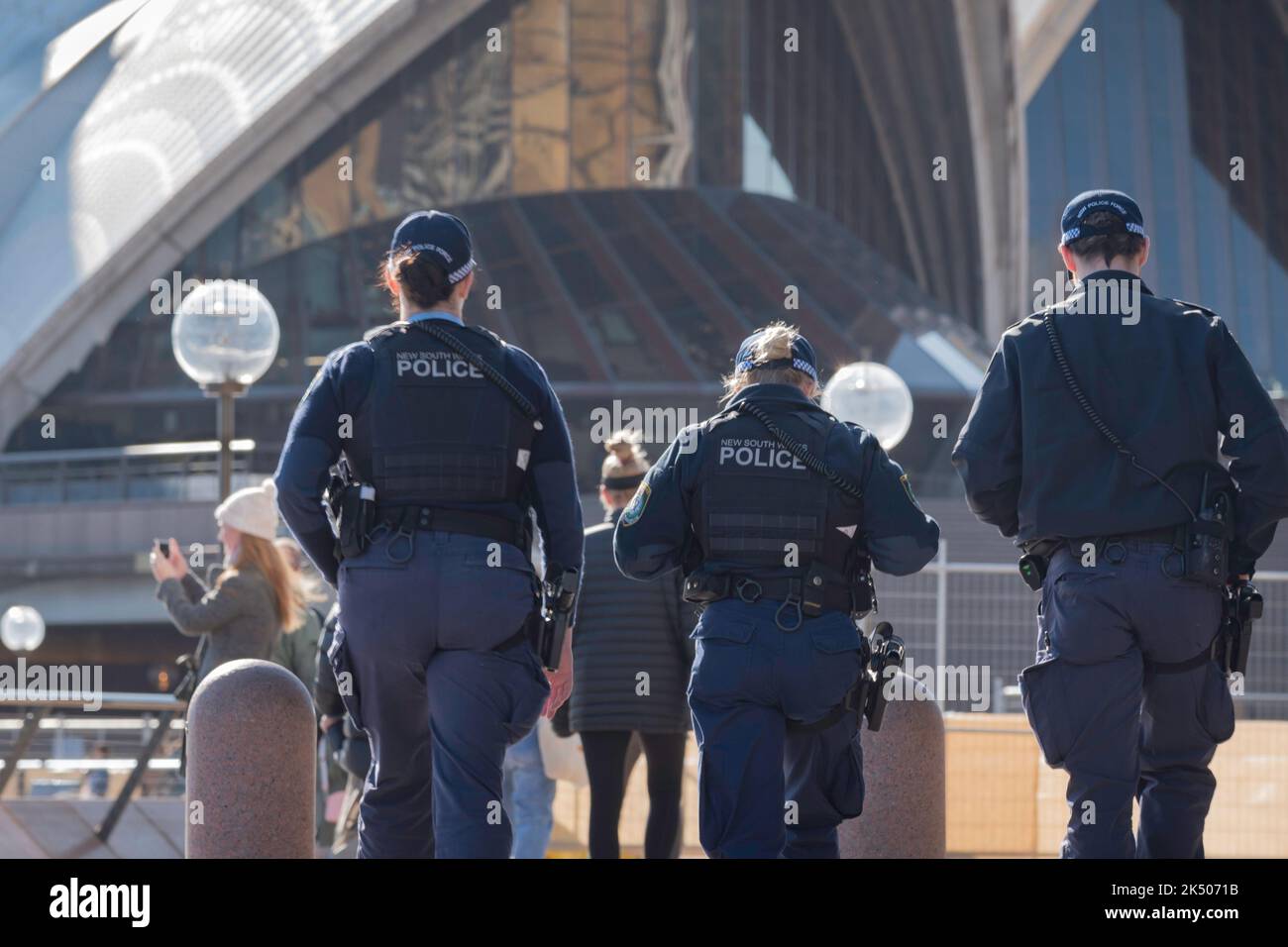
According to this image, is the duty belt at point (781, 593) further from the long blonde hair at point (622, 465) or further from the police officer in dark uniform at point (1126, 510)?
the long blonde hair at point (622, 465)

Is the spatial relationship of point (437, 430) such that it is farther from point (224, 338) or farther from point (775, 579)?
point (224, 338)

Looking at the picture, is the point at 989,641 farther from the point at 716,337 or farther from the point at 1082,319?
the point at 716,337

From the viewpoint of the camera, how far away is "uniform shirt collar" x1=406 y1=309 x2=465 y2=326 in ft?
15.8

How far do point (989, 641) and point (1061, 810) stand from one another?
3240mm

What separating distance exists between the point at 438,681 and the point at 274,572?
261 cm

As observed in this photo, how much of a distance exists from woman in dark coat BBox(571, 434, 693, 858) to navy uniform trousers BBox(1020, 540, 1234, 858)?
1.84m

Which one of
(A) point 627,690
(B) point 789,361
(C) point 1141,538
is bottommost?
(A) point 627,690

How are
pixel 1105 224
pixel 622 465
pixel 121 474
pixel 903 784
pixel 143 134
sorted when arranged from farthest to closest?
pixel 143 134 < pixel 121 474 < pixel 622 465 < pixel 903 784 < pixel 1105 224

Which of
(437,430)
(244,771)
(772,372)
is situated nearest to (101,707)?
(244,771)

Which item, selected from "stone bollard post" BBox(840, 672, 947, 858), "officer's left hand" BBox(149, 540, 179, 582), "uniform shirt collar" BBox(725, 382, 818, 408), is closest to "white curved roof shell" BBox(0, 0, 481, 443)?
"officer's left hand" BBox(149, 540, 179, 582)

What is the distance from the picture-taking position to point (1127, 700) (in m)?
4.41

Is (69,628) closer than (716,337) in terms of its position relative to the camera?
Yes

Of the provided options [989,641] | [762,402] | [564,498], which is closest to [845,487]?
[762,402]
